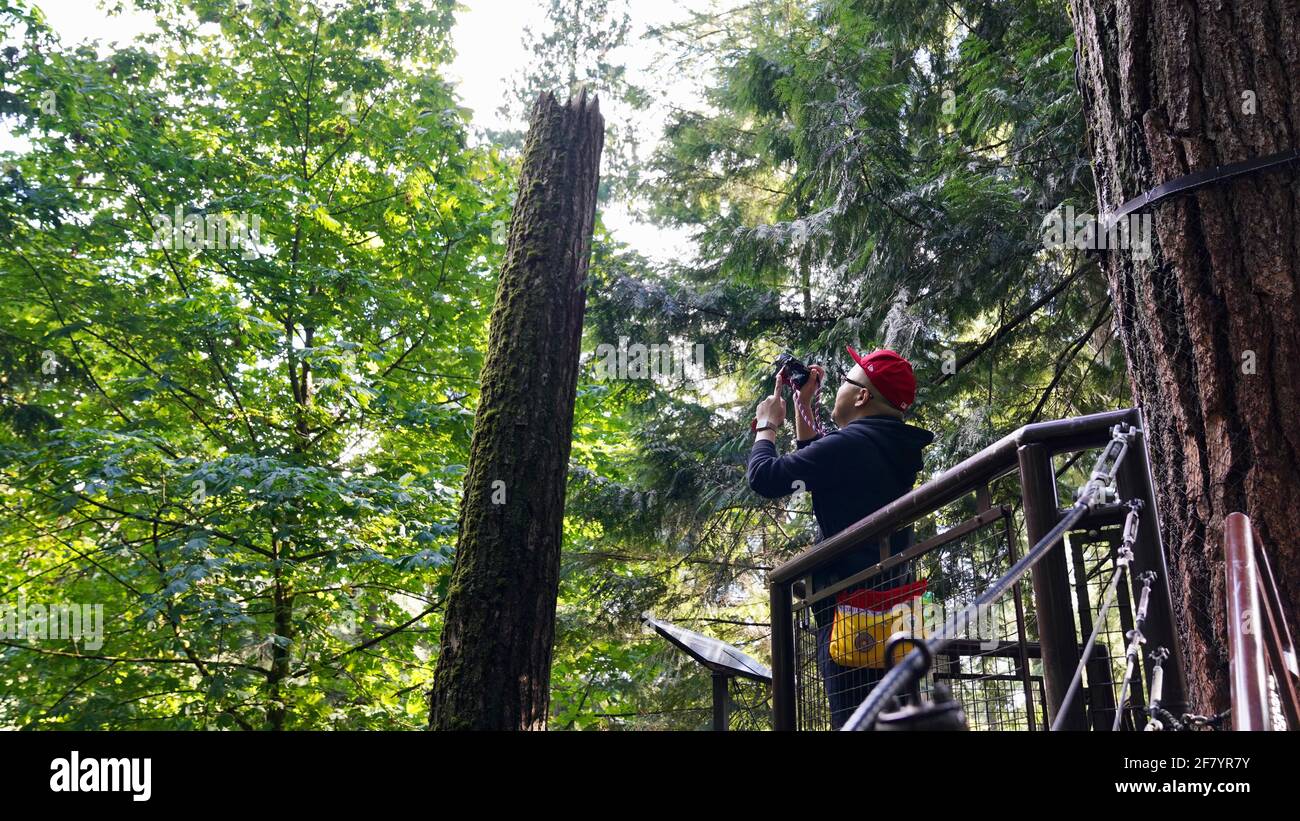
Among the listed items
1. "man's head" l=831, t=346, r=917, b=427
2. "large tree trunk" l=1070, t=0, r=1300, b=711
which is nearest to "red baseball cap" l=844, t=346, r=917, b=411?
"man's head" l=831, t=346, r=917, b=427

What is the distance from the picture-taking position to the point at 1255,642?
1.45m

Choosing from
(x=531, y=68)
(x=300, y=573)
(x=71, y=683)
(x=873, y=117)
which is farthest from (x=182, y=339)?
(x=531, y=68)

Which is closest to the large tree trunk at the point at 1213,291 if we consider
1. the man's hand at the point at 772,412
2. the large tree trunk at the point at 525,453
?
the man's hand at the point at 772,412

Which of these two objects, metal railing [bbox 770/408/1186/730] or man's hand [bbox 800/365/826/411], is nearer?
metal railing [bbox 770/408/1186/730]

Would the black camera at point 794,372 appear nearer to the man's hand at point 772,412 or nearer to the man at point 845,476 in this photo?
the man's hand at point 772,412

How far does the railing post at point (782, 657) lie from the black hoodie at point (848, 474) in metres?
0.27

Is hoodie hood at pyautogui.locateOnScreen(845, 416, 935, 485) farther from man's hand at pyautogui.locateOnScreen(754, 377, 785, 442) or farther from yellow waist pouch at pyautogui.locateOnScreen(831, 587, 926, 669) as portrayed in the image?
yellow waist pouch at pyautogui.locateOnScreen(831, 587, 926, 669)

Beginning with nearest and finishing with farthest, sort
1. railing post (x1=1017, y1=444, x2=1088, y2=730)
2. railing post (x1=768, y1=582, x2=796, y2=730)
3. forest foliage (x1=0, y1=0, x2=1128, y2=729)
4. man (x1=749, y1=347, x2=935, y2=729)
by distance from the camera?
railing post (x1=1017, y1=444, x2=1088, y2=730), man (x1=749, y1=347, x2=935, y2=729), railing post (x1=768, y1=582, x2=796, y2=730), forest foliage (x1=0, y1=0, x2=1128, y2=729)

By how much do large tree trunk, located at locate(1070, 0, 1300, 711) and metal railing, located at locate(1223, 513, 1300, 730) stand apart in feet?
0.25

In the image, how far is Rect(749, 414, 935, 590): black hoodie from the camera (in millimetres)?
3158

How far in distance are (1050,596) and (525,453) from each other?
8.37ft

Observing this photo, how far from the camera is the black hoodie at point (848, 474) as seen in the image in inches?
Answer: 124

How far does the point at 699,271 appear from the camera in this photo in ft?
28.0

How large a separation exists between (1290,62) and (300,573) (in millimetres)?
6802
